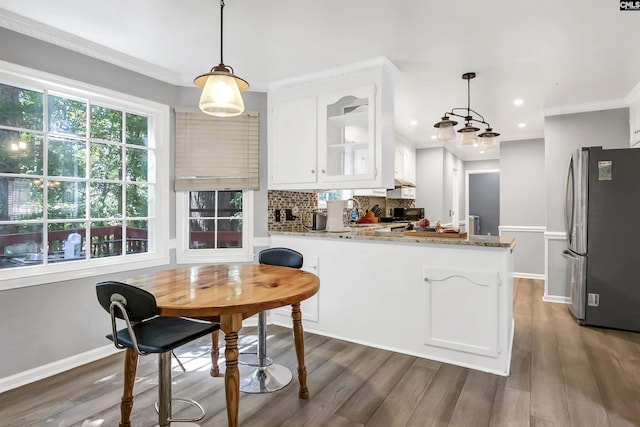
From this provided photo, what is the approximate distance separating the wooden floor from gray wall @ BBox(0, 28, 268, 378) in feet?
0.68

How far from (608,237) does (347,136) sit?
278 centimetres

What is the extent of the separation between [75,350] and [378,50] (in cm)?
324

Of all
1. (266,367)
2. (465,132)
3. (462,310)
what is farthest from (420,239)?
(266,367)

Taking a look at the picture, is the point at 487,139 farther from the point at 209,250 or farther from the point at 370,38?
the point at 209,250

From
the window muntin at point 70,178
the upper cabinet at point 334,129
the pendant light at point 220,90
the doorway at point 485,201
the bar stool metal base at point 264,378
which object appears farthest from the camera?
the doorway at point 485,201

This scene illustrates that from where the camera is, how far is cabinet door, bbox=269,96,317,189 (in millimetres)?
3387

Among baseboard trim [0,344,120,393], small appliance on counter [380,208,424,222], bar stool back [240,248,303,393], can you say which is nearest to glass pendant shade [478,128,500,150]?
bar stool back [240,248,303,393]

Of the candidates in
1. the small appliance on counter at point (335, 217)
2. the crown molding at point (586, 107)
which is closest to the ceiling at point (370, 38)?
the crown molding at point (586, 107)

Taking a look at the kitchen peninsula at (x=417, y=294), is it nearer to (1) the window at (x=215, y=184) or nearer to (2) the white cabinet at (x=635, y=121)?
(1) the window at (x=215, y=184)

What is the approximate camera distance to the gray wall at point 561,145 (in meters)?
4.23

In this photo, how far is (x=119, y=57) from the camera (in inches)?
114

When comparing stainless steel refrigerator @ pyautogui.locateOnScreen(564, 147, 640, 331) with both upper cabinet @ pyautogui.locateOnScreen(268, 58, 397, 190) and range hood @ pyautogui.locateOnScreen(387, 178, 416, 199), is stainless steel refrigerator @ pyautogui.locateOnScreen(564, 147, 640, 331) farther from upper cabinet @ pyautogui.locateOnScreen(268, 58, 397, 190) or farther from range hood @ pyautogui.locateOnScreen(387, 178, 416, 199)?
range hood @ pyautogui.locateOnScreen(387, 178, 416, 199)

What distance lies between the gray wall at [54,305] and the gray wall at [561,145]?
468cm

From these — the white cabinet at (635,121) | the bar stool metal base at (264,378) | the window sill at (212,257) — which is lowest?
the bar stool metal base at (264,378)
